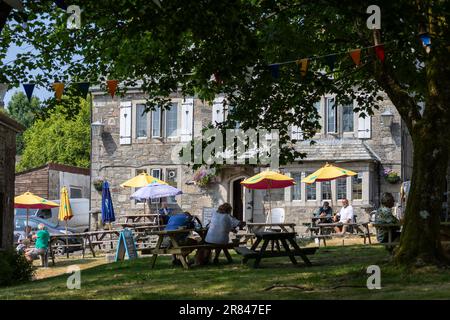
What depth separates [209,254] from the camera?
16469 millimetres

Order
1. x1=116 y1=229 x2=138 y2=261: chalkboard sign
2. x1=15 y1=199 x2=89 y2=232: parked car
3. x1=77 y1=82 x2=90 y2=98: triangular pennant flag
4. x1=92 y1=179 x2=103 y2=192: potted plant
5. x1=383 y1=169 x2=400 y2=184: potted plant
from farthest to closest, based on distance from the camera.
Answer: x1=92 y1=179 x2=103 y2=192: potted plant → x1=15 y1=199 x2=89 y2=232: parked car → x1=383 y1=169 x2=400 y2=184: potted plant → x1=116 y1=229 x2=138 y2=261: chalkboard sign → x1=77 y1=82 x2=90 y2=98: triangular pennant flag

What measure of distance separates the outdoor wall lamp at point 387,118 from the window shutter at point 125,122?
10.5m

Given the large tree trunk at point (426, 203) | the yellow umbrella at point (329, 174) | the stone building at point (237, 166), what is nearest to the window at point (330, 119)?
the stone building at point (237, 166)

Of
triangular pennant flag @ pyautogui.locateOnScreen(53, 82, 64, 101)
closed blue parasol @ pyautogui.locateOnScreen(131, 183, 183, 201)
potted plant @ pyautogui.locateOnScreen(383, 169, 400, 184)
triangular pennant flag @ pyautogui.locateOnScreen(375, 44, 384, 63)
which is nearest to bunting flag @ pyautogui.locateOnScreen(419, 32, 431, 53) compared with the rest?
triangular pennant flag @ pyautogui.locateOnScreen(375, 44, 384, 63)

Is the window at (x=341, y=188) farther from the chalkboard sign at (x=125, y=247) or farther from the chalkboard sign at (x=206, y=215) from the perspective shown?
the chalkboard sign at (x=125, y=247)

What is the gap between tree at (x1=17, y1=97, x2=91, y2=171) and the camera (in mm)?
56781

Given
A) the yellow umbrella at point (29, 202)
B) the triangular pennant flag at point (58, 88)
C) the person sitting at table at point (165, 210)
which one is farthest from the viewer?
the person sitting at table at point (165, 210)

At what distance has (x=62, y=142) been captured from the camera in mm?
57812

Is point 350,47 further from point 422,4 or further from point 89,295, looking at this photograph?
point 89,295

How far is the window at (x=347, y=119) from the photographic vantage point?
105ft

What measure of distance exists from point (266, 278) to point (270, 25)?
15.6ft

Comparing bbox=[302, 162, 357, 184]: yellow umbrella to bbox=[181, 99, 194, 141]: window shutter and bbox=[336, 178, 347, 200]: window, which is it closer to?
bbox=[336, 178, 347, 200]: window
